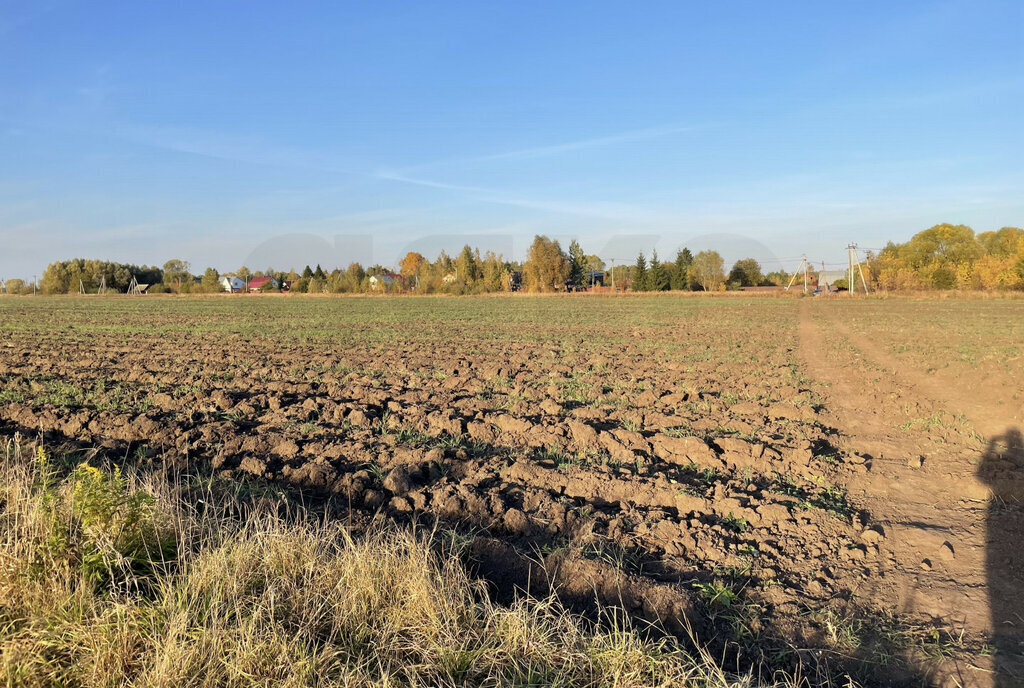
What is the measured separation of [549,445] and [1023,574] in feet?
13.6

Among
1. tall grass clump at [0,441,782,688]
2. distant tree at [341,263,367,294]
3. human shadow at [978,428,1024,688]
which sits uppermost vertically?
distant tree at [341,263,367,294]

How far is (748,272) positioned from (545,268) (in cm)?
4127

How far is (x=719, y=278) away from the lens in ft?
316

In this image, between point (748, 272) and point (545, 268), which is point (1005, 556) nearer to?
point (545, 268)

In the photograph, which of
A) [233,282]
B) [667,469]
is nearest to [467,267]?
[233,282]

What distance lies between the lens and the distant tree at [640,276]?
8989 centimetres

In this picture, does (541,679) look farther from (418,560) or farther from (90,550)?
(90,550)

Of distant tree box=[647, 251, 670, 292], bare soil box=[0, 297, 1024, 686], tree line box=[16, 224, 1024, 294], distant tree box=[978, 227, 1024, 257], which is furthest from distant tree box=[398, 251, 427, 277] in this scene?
bare soil box=[0, 297, 1024, 686]

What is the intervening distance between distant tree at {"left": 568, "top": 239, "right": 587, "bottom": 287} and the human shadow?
9272cm

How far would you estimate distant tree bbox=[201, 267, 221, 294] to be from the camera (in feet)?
326

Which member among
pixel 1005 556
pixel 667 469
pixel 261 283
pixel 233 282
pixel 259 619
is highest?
pixel 233 282

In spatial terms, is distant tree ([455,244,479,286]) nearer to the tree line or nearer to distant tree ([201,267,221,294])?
the tree line

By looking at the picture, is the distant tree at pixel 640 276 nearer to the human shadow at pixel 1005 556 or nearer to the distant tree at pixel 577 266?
the distant tree at pixel 577 266

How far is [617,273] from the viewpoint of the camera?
117500mm
